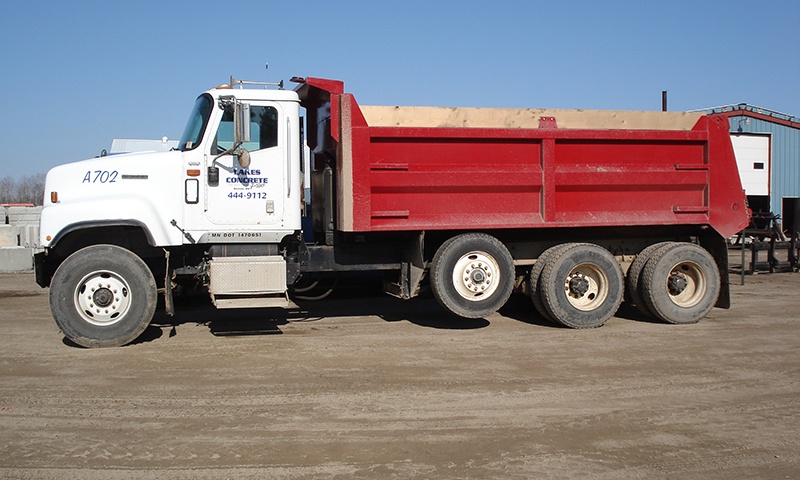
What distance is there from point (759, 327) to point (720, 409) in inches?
165

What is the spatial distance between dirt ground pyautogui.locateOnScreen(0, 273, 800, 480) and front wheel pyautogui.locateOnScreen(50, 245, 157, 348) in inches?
8.7

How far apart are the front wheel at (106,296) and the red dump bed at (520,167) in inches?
95.7

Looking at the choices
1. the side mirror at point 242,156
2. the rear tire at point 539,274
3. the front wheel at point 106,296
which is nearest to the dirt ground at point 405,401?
the front wheel at point 106,296

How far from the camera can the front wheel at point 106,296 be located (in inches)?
302

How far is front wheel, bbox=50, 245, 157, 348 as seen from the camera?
25.2ft

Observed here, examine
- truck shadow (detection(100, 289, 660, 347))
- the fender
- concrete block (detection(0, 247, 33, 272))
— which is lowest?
truck shadow (detection(100, 289, 660, 347))

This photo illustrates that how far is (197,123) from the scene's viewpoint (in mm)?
8219

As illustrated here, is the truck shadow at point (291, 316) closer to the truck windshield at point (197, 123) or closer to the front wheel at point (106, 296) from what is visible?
the front wheel at point (106, 296)

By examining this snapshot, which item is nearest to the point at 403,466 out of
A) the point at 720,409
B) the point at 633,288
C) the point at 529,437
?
the point at 529,437

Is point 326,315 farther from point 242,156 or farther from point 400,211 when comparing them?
point 242,156

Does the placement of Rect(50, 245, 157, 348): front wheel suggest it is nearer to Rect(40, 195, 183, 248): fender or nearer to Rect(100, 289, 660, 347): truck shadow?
Rect(40, 195, 183, 248): fender

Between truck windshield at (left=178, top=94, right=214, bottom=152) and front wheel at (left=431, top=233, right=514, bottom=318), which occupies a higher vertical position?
Answer: truck windshield at (left=178, top=94, right=214, bottom=152)

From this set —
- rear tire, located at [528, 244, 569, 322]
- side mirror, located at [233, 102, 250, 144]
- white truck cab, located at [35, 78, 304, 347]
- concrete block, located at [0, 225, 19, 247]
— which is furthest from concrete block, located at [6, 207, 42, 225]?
rear tire, located at [528, 244, 569, 322]

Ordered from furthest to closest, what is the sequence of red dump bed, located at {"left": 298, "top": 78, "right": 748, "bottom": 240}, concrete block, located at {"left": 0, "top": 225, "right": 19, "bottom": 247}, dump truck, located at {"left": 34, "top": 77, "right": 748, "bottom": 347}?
concrete block, located at {"left": 0, "top": 225, "right": 19, "bottom": 247} < red dump bed, located at {"left": 298, "top": 78, "right": 748, "bottom": 240} < dump truck, located at {"left": 34, "top": 77, "right": 748, "bottom": 347}
